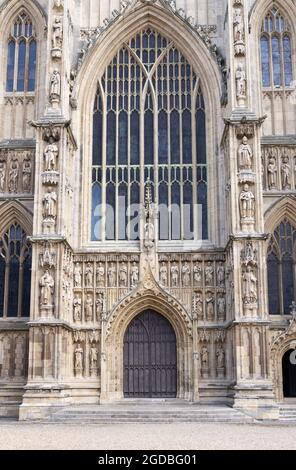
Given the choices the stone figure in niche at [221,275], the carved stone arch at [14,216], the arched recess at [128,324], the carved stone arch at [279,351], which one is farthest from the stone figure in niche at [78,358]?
the carved stone arch at [279,351]

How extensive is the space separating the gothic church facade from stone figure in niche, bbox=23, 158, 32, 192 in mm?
59

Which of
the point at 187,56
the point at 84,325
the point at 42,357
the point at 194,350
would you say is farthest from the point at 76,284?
the point at 187,56

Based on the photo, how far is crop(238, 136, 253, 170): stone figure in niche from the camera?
2325cm

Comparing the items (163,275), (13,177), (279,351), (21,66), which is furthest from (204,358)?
(21,66)

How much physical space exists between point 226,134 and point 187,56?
468cm

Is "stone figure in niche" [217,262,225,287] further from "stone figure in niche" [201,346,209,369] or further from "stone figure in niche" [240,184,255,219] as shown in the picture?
Result: "stone figure in niche" [201,346,209,369]

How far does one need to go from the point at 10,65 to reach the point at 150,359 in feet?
45.3

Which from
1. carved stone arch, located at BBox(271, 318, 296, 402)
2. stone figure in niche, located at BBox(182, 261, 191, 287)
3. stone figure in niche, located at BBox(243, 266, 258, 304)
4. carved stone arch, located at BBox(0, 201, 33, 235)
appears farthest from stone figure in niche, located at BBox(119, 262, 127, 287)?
carved stone arch, located at BBox(271, 318, 296, 402)

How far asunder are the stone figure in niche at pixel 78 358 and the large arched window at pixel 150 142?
456 cm

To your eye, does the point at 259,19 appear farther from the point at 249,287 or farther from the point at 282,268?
the point at 249,287
